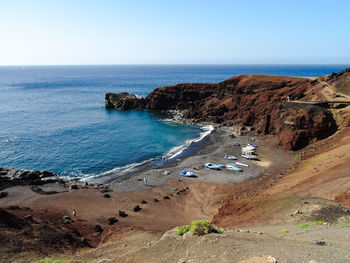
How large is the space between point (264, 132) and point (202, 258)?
5054 cm

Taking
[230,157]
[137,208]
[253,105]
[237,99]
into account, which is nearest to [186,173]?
[230,157]

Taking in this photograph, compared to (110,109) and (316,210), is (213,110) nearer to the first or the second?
(110,109)

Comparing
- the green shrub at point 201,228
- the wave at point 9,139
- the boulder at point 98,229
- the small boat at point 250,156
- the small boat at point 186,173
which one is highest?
the green shrub at point 201,228

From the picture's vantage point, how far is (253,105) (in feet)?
237

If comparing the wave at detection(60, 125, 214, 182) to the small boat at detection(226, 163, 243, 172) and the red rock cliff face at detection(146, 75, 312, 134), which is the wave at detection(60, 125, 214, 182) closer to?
the small boat at detection(226, 163, 243, 172)

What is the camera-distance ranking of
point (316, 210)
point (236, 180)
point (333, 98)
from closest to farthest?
point (316, 210) < point (236, 180) < point (333, 98)

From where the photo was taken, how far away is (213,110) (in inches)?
3187

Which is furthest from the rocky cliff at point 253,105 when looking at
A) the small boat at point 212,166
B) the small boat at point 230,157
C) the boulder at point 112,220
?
the boulder at point 112,220

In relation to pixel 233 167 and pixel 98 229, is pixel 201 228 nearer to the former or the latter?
pixel 98 229

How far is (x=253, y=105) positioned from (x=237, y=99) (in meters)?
7.73

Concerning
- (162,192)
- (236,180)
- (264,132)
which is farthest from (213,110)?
(162,192)

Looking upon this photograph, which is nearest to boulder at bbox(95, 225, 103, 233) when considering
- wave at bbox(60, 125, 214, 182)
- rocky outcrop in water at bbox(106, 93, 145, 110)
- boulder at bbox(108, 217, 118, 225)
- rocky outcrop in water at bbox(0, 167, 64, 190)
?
boulder at bbox(108, 217, 118, 225)

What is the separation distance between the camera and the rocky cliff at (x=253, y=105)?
4675 centimetres

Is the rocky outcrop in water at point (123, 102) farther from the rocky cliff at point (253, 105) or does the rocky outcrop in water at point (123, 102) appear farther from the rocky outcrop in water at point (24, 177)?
the rocky outcrop in water at point (24, 177)
